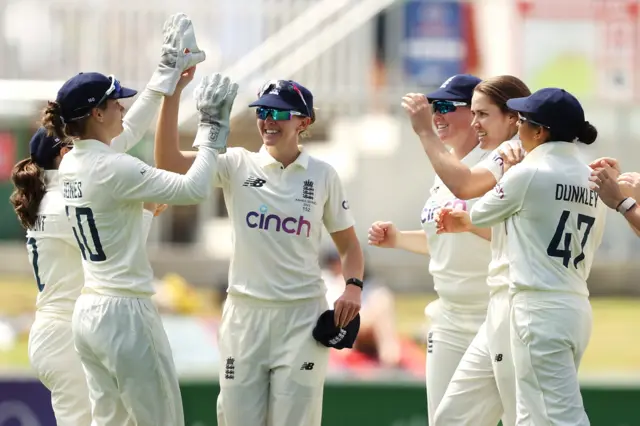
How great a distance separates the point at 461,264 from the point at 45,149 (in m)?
2.01

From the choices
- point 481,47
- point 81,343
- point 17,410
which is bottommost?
point 17,410

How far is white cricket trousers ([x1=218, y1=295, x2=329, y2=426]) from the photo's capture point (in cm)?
562

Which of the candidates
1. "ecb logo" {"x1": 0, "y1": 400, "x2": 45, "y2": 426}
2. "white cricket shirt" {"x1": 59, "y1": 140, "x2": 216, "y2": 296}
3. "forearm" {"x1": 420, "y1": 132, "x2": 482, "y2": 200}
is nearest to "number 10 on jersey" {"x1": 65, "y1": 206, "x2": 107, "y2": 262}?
"white cricket shirt" {"x1": 59, "y1": 140, "x2": 216, "y2": 296}

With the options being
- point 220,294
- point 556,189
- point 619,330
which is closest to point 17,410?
point 556,189

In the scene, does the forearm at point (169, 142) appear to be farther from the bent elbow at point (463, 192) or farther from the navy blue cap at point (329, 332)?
the bent elbow at point (463, 192)

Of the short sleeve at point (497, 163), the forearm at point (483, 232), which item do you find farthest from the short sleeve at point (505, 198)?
the forearm at point (483, 232)

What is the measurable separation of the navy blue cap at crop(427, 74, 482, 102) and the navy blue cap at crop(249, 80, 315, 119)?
2.27ft

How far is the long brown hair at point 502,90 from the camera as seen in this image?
5883 mm

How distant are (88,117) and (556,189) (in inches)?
76.5

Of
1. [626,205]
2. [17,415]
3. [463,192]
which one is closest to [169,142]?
[463,192]

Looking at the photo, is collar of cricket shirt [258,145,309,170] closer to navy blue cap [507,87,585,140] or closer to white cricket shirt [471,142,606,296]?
white cricket shirt [471,142,606,296]

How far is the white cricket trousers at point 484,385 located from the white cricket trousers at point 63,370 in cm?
162

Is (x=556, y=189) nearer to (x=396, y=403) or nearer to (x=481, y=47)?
(x=396, y=403)

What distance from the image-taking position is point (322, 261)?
14.0 meters
